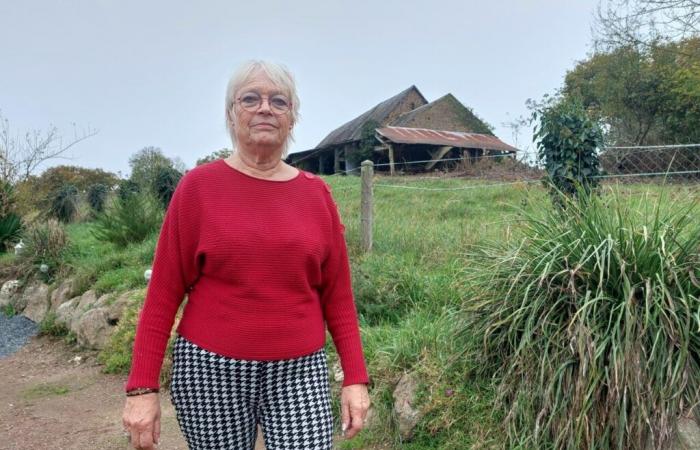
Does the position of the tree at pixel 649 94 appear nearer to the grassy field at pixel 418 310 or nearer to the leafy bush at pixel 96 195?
the grassy field at pixel 418 310

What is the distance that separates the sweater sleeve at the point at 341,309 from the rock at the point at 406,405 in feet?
5.10

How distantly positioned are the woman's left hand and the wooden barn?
20357mm

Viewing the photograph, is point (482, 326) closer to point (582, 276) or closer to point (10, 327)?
point (582, 276)

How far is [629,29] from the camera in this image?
60.7 ft

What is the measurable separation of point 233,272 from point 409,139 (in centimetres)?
2229

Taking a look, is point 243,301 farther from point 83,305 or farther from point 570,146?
point 83,305

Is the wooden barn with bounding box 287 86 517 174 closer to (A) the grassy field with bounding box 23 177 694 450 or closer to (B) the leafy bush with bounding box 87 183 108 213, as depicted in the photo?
(B) the leafy bush with bounding box 87 183 108 213

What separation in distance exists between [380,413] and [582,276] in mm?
1472

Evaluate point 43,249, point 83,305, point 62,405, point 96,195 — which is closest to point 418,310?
point 62,405

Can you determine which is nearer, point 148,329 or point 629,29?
point 148,329

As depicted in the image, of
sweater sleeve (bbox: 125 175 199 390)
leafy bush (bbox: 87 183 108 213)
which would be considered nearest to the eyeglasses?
sweater sleeve (bbox: 125 175 199 390)

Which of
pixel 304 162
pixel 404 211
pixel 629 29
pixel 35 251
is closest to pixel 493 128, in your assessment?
pixel 304 162

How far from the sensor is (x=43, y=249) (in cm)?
946

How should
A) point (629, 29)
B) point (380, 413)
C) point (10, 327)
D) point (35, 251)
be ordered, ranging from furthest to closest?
point (629, 29)
point (35, 251)
point (10, 327)
point (380, 413)
